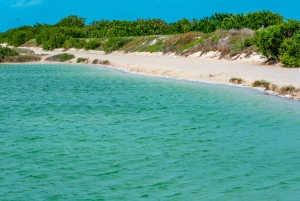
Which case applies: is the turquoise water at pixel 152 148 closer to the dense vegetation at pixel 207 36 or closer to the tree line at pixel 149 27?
the dense vegetation at pixel 207 36

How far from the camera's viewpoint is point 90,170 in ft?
34.5

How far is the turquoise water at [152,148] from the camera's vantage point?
9.24m

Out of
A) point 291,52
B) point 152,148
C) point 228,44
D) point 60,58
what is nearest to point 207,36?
point 228,44

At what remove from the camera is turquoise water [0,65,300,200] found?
9242mm

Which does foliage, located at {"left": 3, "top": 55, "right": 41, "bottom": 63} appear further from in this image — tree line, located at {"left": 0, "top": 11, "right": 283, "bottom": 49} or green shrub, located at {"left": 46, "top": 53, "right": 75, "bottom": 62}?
tree line, located at {"left": 0, "top": 11, "right": 283, "bottom": 49}

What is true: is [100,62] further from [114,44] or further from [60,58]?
[114,44]

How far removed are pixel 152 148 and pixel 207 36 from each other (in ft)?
131

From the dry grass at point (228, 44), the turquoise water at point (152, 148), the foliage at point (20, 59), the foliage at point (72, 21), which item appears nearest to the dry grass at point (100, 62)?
the dry grass at point (228, 44)

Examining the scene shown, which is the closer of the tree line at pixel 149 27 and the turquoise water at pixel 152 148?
the turquoise water at pixel 152 148

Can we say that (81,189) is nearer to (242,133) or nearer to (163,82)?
(242,133)

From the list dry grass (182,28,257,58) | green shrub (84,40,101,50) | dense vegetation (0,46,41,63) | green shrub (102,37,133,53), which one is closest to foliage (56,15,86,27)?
green shrub (84,40,101,50)

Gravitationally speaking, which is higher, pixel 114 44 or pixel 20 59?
pixel 114 44

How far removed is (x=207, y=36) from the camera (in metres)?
51.0

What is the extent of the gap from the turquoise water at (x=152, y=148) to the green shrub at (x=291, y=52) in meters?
10.2
